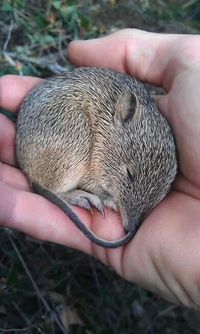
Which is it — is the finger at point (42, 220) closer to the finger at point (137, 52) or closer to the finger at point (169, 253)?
the finger at point (169, 253)

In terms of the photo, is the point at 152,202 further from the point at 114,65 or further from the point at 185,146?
the point at 114,65

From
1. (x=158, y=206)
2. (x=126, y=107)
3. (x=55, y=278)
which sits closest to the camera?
(x=158, y=206)

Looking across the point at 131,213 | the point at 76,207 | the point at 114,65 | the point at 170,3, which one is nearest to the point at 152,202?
the point at 131,213

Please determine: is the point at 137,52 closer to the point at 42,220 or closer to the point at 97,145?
the point at 97,145

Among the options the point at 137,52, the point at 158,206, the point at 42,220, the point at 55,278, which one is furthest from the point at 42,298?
the point at 137,52

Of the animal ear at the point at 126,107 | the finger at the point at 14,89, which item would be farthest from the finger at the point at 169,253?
the finger at the point at 14,89

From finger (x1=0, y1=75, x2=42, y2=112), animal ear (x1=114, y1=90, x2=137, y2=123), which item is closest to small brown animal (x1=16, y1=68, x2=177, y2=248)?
animal ear (x1=114, y1=90, x2=137, y2=123)

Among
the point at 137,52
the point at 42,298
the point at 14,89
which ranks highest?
the point at 137,52

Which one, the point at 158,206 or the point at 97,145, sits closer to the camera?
the point at 158,206
